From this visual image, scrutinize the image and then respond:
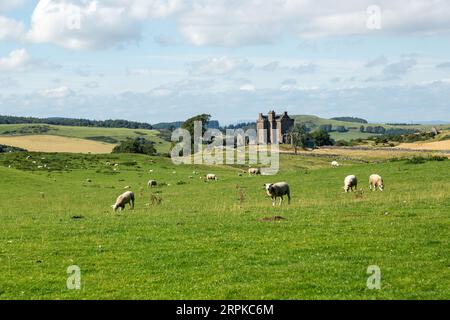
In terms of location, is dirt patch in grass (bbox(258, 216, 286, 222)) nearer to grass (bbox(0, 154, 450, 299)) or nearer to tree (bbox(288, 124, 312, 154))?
grass (bbox(0, 154, 450, 299))

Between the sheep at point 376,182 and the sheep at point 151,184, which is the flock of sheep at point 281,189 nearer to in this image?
the sheep at point 376,182

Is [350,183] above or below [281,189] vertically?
below

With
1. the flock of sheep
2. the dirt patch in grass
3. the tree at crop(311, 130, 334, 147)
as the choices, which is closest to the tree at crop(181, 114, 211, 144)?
the tree at crop(311, 130, 334, 147)

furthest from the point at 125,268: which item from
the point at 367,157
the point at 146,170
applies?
the point at 367,157

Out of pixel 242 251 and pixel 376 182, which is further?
pixel 376 182

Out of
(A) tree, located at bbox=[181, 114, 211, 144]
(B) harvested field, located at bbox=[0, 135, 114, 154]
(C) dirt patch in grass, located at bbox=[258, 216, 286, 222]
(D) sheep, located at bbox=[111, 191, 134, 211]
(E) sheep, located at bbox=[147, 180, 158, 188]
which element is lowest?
(E) sheep, located at bbox=[147, 180, 158, 188]

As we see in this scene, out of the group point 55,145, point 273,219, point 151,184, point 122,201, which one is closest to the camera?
point 273,219

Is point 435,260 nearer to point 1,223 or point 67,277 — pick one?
point 67,277

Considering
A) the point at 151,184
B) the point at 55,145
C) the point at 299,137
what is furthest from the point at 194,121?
the point at 151,184

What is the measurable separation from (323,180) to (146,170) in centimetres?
3538

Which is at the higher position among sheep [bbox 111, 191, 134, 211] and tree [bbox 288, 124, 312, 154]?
tree [bbox 288, 124, 312, 154]

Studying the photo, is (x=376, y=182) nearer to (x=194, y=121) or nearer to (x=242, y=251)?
(x=242, y=251)

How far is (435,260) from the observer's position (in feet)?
53.6

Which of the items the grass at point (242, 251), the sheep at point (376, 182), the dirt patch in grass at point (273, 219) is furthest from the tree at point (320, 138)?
the dirt patch in grass at point (273, 219)
